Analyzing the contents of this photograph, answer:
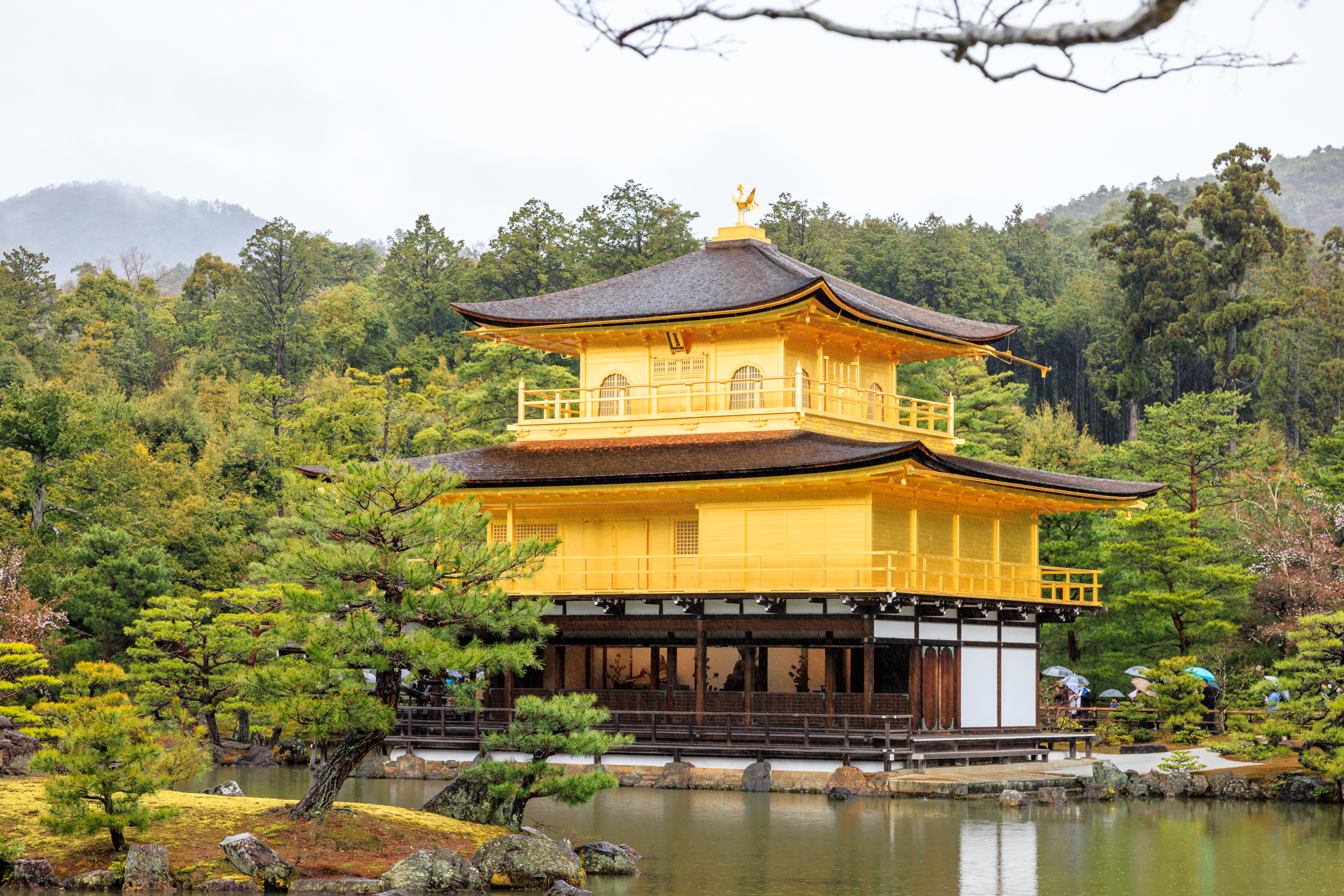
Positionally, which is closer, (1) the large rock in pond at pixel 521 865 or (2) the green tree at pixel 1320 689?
(1) the large rock in pond at pixel 521 865

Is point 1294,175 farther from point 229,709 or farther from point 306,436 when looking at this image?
point 229,709

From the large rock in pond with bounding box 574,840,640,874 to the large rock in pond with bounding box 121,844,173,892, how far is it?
4.31m

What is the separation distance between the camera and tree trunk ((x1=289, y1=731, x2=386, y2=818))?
1638cm

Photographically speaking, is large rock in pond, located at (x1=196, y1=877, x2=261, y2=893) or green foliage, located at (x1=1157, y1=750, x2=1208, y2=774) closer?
large rock in pond, located at (x1=196, y1=877, x2=261, y2=893)

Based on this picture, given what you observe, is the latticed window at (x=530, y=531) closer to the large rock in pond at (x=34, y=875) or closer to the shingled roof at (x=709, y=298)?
the shingled roof at (x=709, y=298)

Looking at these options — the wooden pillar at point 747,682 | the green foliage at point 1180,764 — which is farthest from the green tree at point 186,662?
the green foliage at point 1180,764

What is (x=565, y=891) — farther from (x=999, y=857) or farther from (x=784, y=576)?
(x=784, y=576)

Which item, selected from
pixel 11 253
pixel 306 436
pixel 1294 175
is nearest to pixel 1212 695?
pixel 306 436

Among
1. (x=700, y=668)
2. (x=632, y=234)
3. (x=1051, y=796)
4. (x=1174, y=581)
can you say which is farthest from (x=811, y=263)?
(x=1051, y=796)

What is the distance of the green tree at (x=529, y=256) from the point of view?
68.5 m

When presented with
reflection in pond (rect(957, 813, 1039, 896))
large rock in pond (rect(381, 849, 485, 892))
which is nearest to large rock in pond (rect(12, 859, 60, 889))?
large rock in pond (rect(381, 849, 485, 892))

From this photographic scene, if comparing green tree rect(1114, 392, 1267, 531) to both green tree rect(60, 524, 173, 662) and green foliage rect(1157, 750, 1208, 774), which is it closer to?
green foliage rect(1157, 750, 1208, 774)

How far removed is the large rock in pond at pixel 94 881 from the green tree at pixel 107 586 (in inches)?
828

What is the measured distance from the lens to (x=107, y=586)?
115 feet
